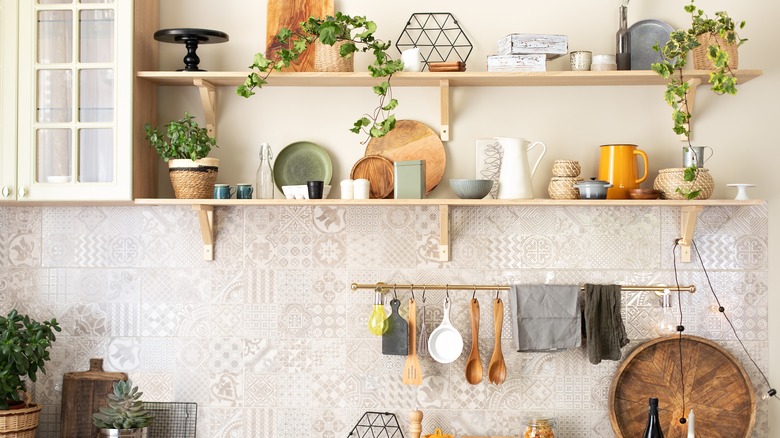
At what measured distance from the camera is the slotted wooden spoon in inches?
101

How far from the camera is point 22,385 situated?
8.07ft

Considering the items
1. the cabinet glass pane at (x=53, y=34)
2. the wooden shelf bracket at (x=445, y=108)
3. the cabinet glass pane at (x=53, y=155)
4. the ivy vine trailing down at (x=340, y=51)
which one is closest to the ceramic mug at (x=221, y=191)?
the ivy vine trailing down at (x=340, y=51)

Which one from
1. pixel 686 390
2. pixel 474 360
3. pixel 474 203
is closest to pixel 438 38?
pixel 474 203

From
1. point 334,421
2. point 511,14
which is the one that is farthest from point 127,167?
point 511,14

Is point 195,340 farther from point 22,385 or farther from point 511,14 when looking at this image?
point 511,14

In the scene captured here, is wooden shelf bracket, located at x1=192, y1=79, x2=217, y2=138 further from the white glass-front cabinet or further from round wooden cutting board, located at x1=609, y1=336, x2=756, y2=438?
round wooden cutting board, located at x1=609, y1=336, x2=756, y2=438

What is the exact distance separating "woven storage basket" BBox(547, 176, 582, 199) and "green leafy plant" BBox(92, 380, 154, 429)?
1454mm

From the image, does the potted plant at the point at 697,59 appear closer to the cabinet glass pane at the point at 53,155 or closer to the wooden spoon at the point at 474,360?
the wooden spoon at the point at 474,360

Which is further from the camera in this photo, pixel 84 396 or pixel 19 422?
pixel 84 396

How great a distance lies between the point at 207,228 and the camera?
8.58 feet

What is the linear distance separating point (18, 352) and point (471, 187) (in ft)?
4.87

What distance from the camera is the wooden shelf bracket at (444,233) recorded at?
8.40 feet

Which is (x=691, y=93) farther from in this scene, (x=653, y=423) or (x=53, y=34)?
(x=53, y=34)

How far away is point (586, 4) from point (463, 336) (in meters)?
1.19
